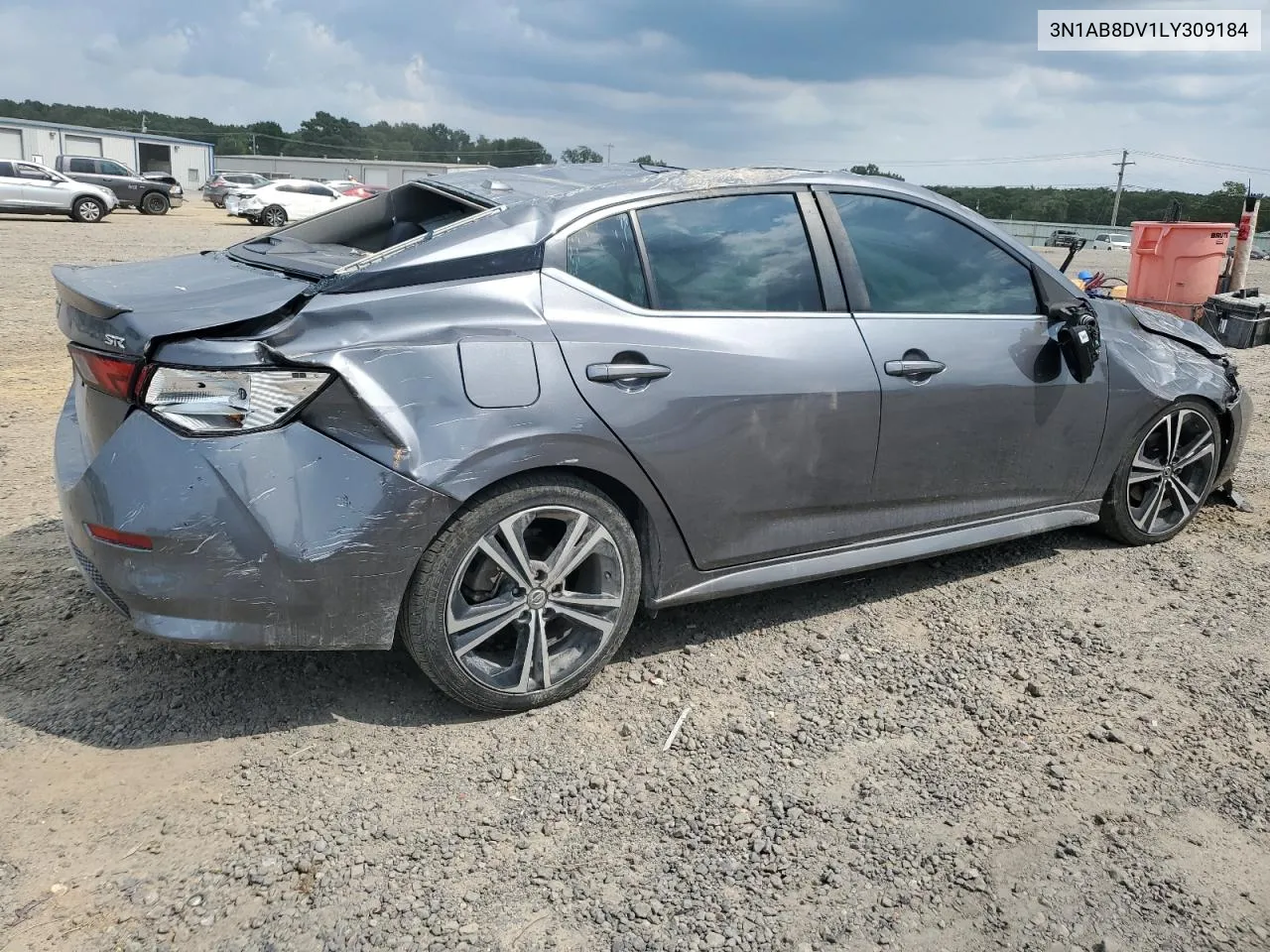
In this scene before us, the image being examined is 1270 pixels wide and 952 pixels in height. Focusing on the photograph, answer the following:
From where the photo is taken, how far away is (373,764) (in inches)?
110

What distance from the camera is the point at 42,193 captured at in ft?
85.0

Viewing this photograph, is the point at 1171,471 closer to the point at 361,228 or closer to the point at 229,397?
the point at 361,228

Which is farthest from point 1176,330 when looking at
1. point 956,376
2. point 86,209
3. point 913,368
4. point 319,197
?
point 319,197

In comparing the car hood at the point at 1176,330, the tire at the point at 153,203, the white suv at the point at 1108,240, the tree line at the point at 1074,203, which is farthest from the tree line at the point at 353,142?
the car hood at the point at 1176,330

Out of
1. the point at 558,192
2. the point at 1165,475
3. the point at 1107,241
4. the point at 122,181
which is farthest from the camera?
the point at 1107,241

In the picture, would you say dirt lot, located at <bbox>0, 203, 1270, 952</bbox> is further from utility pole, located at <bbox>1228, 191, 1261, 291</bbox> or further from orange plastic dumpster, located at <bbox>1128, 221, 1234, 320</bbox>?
utility pole, located at <bbox>1228, 191, 1261, 291</bbox>

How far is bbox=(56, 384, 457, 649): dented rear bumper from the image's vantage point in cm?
255

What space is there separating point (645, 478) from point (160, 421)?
1380 mm

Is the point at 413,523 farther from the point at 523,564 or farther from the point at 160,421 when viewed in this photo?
the point at 160,421

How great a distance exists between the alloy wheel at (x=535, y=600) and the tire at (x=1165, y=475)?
261 cm

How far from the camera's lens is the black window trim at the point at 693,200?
303 centimetres

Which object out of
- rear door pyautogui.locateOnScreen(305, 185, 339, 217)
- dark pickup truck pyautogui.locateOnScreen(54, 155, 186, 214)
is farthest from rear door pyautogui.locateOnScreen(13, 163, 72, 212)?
rear door pyautogui.locateOnScreen(305, 185, 339, 217)

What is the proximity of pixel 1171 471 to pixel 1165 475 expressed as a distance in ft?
0.12

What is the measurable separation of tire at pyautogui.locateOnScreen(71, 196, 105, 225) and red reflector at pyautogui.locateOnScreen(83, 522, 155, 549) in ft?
92.7
